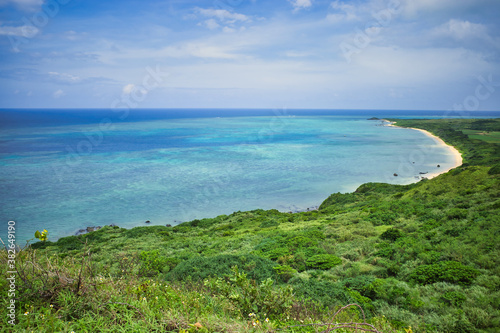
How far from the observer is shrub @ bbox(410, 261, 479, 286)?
891cm

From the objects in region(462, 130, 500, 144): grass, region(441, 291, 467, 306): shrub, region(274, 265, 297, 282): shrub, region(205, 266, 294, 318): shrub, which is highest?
region(462, 130, 500, 144): grass

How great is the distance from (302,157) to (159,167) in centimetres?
3149

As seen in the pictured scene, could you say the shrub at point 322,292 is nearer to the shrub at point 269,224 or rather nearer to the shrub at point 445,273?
the shrub at point 445,273

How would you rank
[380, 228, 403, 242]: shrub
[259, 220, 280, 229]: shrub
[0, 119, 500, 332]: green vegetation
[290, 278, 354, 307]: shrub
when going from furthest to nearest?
[259, 220, 280, 229]: shrub → [380, 228, 403, 242]: shrub → [290, 278, 354, 307]: shrub → [0, 119, 500, 332]: green vegetation

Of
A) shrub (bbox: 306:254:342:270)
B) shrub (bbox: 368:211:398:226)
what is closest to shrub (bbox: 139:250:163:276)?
shrub (bbox: 306:254:342:270)

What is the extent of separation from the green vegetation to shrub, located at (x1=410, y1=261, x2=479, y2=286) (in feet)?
0.11

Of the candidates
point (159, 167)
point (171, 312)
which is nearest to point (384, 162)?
point (159, 167)

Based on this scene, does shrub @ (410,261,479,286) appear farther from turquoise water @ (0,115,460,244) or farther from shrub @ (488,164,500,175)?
turquoise water @ (0,115,460,244)

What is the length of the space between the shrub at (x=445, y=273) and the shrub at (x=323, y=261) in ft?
9.76

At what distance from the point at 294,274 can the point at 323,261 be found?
1903mm

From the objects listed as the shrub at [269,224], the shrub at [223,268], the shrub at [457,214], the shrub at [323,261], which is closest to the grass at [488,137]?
the shrub at [457,214]

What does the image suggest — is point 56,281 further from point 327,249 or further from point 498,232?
point 498,232

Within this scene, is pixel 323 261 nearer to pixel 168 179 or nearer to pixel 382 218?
pixel 382 218

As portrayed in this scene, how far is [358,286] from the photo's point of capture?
9.48 metres
